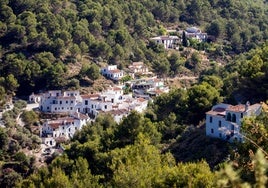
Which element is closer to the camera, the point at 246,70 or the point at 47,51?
the point at 246,70

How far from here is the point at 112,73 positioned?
49.6 m

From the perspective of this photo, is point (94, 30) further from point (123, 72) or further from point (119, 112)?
point (119, 112)

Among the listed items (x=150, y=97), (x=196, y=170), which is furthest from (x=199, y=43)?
(x=196, y=170)

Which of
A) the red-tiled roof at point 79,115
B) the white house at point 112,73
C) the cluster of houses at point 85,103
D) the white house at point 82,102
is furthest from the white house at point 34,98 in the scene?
the white house at point 112,73

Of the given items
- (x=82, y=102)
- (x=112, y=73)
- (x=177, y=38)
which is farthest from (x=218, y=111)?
(x=177, y=38)

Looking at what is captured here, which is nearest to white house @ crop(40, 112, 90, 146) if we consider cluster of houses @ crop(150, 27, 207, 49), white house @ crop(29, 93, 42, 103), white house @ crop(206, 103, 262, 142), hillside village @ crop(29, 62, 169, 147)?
hillside village @ crop(29, 62, 169, 147)

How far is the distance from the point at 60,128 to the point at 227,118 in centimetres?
2064

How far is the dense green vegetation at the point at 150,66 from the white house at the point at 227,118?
57 centimetres

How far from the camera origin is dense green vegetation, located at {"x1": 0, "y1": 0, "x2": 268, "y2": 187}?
53.5 feet

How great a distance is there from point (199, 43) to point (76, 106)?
22.7 metres

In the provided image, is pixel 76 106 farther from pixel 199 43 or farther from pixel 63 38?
pixel 199 43

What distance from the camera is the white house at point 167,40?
5878 centimetres

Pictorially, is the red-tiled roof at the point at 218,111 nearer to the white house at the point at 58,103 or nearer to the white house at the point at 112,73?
the white house at the point at 58,103

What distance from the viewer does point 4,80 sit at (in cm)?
4466
